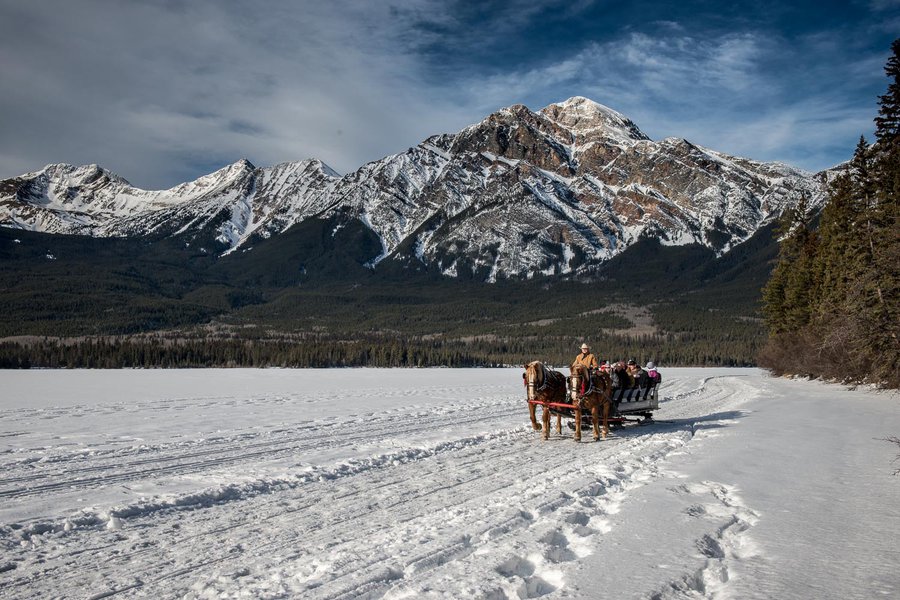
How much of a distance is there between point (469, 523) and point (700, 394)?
87.6 feet

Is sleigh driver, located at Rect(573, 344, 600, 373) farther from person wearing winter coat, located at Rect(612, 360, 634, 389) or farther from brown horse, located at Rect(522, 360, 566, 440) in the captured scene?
person wearing winter coat, located at Rect(612, 360, 634, 389)

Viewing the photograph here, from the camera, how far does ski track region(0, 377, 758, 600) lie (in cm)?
539

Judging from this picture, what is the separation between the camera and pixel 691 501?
8141mm

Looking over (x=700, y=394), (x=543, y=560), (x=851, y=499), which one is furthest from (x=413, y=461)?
(x=700, y=394)

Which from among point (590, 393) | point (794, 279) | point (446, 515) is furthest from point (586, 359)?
point (794, 279)

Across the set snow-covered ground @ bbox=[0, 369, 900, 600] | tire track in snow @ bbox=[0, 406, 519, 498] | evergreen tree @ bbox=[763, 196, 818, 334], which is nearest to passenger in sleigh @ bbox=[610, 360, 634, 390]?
snow-covered ground @ bbox=[0, 369, 900, 600]

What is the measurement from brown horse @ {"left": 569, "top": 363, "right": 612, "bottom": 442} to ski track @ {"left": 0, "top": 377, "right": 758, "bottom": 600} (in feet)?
4.28

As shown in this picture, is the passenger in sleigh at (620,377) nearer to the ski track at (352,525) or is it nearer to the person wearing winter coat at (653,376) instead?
the person wearing winter coat at (653,376)

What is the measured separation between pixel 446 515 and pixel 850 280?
28.4 metres

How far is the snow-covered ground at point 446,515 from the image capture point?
5.37 meters

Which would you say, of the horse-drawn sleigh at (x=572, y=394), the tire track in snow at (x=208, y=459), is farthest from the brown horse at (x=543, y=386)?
the tire track in snow at (x=208, y=459)

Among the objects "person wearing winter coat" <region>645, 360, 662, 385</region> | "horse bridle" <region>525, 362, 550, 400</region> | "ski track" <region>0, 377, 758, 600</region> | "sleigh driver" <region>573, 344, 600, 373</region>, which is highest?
"sleigh driver" <region>573, 344, 600, 373</region>

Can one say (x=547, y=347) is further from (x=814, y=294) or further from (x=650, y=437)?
(x=650, y=437)

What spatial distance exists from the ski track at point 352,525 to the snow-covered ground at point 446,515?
0.10 ft
